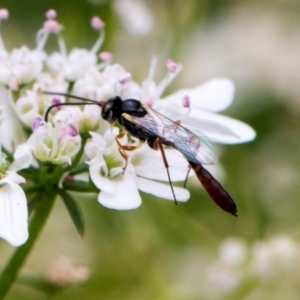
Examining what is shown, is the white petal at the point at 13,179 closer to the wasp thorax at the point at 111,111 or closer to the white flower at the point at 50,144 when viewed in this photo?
the white flower at the point at 50,144

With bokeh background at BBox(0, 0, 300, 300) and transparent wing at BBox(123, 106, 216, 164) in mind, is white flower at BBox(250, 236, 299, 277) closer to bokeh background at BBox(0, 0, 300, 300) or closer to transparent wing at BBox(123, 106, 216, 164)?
bokeh background at BBox(0, 0, 300, 300)

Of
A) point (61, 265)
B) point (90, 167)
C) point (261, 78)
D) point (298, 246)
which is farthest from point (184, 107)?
point (261, 78)

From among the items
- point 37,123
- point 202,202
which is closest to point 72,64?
A: point 37,123

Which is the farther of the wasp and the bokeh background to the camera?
the bokeh background

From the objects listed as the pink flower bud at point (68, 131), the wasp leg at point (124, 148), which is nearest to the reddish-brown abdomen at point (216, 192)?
the wasp leg at point (124, 148)

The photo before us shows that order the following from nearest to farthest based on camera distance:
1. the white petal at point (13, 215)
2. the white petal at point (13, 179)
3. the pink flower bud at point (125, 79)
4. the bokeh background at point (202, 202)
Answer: the white petal at point (13, 215) < the white petal at point (13, 179) < the pink flower bud at point (125, 79) < the bokeh background at point (202, 202)

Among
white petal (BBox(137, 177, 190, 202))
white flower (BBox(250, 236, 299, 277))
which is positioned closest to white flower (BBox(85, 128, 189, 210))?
white petal (BBox(137, 177, 190, 202))
